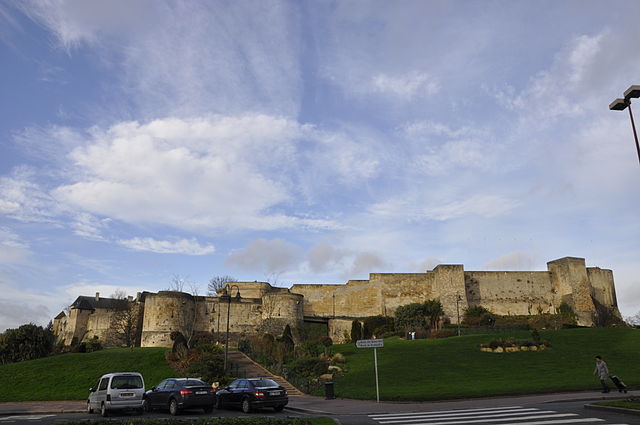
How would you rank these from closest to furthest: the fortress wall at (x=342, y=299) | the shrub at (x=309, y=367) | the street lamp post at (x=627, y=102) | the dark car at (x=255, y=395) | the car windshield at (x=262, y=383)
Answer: the street lamp post at (x=627, y=102)
the dark car at (x=255, y=395)
the car windshield at (x=262, y=383)
the shrub at (x=309, y=367)
the fortress wall at (x=342, y=299)

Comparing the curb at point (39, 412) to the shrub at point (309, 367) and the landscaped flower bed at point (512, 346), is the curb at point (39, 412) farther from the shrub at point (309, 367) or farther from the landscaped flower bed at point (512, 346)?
the landscaped flower bed at point (512, 346)

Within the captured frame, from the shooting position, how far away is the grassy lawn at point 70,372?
27.6 metres

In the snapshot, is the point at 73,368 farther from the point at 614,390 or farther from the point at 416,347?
the point at 614,390

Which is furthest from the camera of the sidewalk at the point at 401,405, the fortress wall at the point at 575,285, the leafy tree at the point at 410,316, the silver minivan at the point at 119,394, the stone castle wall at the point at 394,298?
the fortress wall at the point at 575,285

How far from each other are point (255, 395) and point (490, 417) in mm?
8574

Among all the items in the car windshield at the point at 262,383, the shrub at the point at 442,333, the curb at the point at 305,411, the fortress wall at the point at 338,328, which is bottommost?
the curb at the point at 305,411

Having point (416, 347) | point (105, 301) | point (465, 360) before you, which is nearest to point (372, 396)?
point (465, 360)

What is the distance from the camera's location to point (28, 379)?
30672 millimetres

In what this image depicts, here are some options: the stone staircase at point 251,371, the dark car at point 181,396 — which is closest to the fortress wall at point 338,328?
the stone staircase at point 251,371

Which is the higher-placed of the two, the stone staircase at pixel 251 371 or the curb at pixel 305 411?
the stone staircase at pixel 251 371

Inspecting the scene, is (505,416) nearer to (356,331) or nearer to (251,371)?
(251,371)

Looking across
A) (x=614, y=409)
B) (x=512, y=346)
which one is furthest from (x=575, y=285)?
(x=614, y=409)

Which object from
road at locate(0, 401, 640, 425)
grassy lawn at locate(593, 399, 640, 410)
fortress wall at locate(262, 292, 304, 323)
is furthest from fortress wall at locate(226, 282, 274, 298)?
grassy lawn at locate(593, 399, 640, 410)

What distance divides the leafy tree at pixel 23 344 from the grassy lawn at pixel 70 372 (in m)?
8.19
